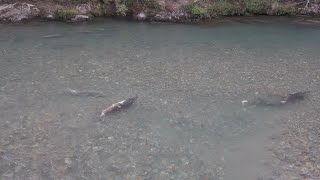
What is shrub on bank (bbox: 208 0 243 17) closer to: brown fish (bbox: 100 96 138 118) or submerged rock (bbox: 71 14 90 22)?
submerged rock (bbox: 71 14 90 22)

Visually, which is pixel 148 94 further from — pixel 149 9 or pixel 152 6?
pixel 152 6

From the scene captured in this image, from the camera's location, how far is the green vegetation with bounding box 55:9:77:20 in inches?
907

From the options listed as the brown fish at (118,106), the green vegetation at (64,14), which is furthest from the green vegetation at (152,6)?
the brown fish at (118,106)

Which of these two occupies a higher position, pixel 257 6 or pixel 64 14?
pixel 257 6

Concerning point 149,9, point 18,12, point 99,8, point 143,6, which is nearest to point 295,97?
point 149,9

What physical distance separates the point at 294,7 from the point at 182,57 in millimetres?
10806

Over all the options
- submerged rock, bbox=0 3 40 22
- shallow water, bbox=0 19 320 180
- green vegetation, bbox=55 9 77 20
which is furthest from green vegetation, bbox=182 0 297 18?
submerged rock, bbox=0 3 40 22

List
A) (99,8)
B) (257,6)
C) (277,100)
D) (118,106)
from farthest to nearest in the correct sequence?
(257,6), (99,8), (277,100), (118,106)

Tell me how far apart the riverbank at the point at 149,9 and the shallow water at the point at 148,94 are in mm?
1027

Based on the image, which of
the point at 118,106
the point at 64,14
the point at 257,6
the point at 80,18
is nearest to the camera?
the point at 118,106

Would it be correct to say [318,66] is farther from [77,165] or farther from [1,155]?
[1,155]

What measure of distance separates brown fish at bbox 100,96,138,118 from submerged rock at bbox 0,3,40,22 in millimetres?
11787

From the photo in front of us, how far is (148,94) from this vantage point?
14617mm

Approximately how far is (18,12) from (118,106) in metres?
12.4
